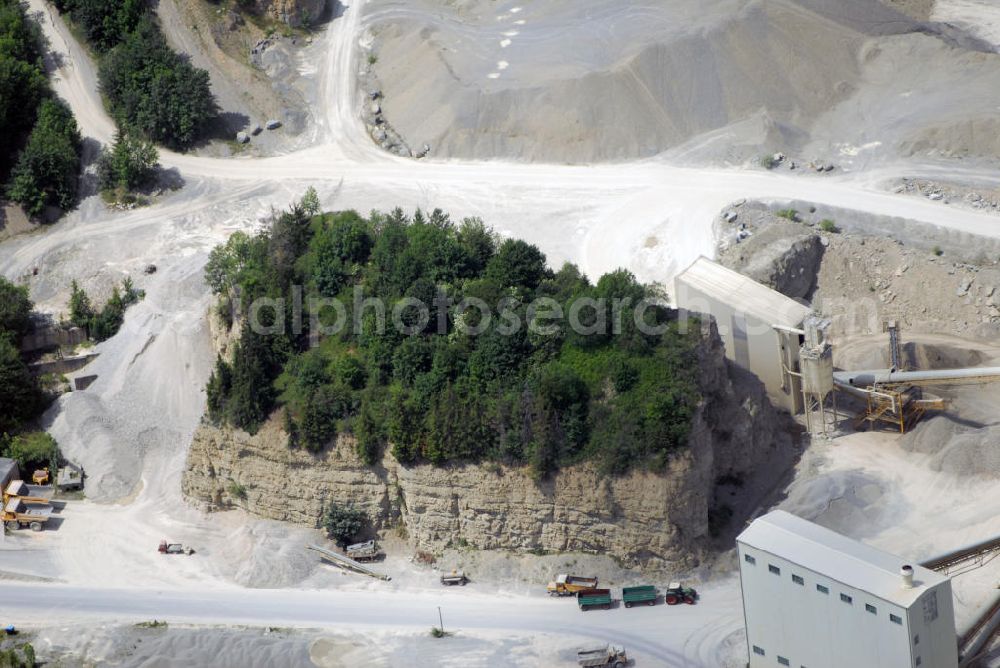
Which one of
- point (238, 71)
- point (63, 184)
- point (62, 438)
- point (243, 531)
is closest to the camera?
point (243, 531)

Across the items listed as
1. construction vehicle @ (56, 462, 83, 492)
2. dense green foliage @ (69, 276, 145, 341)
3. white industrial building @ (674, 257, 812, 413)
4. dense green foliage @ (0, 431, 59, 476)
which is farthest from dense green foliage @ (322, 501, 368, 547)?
dense green foliage @ (69, 276, 145, 341)

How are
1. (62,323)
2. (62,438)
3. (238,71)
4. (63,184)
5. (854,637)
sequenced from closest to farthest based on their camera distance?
(854,637) < (62,438) < (62,323) < (63,184) < (238,71)

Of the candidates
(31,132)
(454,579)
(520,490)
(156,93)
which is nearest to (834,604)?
(520,490)

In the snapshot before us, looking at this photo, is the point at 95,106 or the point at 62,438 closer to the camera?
the point at 62,438

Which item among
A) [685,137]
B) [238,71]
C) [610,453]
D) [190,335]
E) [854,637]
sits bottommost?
[854,637]

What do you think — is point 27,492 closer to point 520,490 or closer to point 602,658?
point 520,490

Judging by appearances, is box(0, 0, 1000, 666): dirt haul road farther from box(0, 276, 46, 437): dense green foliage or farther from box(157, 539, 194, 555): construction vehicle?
box(0, 276, 46, 437): dense green foliage

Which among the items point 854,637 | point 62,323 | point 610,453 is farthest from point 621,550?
point 62,323

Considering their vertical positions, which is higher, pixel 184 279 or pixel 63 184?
pixel 63 184

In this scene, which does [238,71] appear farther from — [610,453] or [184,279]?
[610,453]
